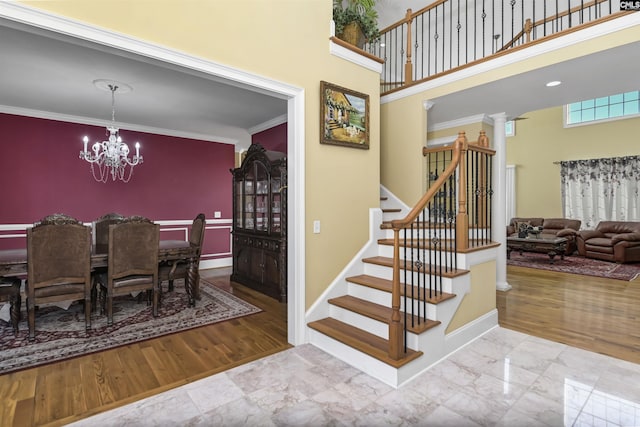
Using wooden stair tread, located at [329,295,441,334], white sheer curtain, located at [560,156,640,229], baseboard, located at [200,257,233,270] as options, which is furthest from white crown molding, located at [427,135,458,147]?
white sheer curtain, located at [560,156,640,229]

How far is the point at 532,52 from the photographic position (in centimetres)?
313

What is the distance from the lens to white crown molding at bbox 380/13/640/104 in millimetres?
2648

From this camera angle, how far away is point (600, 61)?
9.73ft

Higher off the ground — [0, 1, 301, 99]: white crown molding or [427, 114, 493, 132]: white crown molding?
[427, 114, 493, 132]: white crown molding

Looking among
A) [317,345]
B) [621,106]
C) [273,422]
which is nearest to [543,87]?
[317,345]

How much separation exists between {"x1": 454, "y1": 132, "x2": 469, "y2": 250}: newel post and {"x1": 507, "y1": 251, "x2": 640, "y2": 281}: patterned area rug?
4401mm

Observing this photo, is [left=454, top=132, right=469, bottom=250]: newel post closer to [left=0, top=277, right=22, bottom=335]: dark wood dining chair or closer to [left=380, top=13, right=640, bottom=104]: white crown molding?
[left=380, top=13, right=640, bottom=104]: white crown molding

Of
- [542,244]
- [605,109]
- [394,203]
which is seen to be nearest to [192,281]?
[394,203]

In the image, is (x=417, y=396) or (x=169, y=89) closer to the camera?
(x=417, y=396)

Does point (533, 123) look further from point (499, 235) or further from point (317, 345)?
point (317, 345)

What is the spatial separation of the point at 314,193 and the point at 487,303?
1.99 metres

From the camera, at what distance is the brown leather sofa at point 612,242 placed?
6418 mm

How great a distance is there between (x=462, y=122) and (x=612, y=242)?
4.64m

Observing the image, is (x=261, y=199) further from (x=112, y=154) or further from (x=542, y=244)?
(x=542, y=244)
